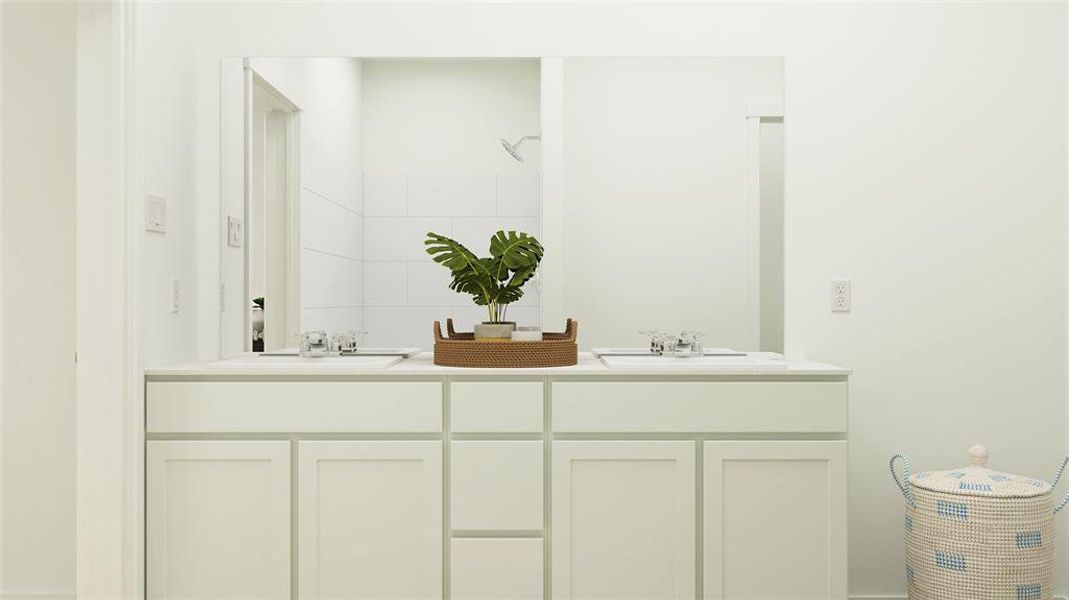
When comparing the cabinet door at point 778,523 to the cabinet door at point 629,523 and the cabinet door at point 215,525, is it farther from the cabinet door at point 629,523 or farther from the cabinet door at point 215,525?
the cabinet door at point 215,525

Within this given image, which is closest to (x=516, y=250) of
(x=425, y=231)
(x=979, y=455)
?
(x=425, y=231)

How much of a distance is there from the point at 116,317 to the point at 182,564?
66cm

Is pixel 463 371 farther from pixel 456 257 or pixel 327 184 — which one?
pixel 327 184

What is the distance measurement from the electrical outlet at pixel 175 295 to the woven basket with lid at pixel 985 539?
211 centimetres

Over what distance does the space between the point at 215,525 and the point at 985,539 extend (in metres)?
2.00

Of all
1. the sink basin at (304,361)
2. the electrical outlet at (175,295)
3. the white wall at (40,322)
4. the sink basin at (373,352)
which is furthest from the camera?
the white wall at (40,322)

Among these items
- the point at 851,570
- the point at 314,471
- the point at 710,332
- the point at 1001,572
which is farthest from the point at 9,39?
the point at 1001,572

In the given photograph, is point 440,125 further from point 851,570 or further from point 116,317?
point 851,570

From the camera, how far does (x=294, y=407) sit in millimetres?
2199

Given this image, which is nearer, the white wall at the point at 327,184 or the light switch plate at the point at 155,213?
the light switch plate at the point at 155,213

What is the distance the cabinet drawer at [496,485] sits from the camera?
2.20 m

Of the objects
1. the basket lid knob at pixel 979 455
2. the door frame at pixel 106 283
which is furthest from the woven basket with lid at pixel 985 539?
the door frame at pixel 106 283

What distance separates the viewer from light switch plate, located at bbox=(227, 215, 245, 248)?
2604mm

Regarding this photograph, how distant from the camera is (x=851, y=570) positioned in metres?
2.60
